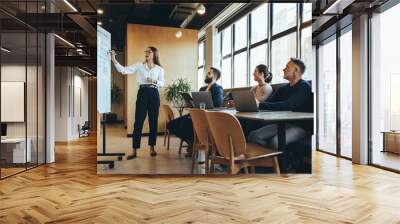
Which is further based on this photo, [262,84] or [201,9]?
[201,9]

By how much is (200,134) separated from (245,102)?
81cm

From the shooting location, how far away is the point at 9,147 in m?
6.79

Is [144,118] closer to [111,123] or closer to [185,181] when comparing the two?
[111,123]

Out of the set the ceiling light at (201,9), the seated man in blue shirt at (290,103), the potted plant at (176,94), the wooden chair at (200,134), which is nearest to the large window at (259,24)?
the seated man in blue shirt at (290,103)

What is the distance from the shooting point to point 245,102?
530 cm

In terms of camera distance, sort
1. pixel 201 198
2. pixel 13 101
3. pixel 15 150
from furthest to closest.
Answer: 1. pixel 13 101
2. pixel 15 150
3. pixel 201 198

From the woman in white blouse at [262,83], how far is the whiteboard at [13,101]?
4.41m

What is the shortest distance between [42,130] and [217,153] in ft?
12.5

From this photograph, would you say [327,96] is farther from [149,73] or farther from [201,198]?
[201,198]

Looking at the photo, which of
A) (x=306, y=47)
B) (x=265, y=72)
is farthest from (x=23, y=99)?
(x=306, y=47)

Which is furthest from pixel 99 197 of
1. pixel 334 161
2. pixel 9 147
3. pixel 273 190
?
pixel 334 161

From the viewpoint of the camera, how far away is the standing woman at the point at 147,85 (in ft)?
18.0

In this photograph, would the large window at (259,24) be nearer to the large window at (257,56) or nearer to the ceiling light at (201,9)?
the large window at (257,56)

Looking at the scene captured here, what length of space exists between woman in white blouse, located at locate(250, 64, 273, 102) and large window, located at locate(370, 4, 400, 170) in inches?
100
